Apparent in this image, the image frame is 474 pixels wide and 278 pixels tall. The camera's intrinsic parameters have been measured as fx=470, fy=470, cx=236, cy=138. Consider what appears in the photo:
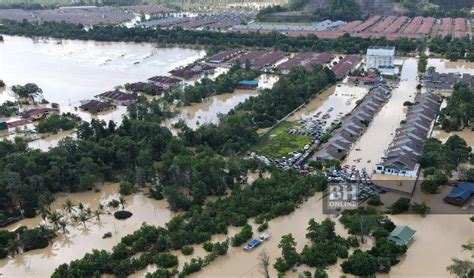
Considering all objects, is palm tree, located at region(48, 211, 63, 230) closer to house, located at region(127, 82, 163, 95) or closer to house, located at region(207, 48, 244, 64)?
house, located at region(127, 82, 163, 95)

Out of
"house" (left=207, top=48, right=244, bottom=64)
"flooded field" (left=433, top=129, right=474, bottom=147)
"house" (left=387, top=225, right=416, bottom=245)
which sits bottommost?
"house" (left=387, top=225, right=416, bottom=245)

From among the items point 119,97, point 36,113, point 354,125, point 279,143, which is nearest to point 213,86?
point 119,97

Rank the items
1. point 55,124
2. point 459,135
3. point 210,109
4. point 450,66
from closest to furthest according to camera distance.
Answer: point 459,135, point 55,124, point 210,109, point 450,66

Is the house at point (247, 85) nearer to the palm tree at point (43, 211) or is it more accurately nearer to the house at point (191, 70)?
the house at point (191, 70)

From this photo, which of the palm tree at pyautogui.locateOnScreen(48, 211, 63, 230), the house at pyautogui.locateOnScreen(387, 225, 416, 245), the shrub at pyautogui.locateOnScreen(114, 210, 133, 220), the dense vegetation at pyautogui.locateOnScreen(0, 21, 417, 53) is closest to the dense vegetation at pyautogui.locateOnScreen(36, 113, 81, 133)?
the palm tree at pyautogui.locateOnScreen(48, 211, 63, 230)

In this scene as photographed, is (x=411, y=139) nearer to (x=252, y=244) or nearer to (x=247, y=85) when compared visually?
(x=252, y=244)

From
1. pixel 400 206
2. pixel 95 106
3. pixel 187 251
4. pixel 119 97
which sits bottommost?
pixel 187 251
